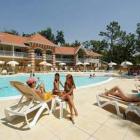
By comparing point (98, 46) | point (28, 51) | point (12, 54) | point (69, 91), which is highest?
Result: point (98, 46)

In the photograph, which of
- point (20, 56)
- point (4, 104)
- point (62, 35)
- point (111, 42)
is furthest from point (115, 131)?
point (62, 35)

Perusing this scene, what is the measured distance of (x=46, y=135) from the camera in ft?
14.5

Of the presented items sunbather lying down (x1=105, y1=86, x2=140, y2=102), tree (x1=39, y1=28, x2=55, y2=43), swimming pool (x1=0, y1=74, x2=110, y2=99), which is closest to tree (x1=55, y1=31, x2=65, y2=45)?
tree (x1=39, y1=28, x2=55, y2=43)

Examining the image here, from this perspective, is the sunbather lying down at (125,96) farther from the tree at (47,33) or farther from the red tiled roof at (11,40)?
the tree at (47,33)

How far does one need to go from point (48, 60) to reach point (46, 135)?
133 ft

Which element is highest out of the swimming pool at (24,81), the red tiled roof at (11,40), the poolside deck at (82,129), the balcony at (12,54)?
the red tiled roof at (11,40)

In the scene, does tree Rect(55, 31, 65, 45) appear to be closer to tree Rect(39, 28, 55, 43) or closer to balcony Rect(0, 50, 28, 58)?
tree Rect(39, 28, 55, 43)

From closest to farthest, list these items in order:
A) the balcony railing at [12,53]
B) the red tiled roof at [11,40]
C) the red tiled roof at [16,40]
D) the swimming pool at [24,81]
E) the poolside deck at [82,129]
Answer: the poolside deck at [82,129] < the swimming pool at [24,81] < the balcony railing at [12,53] < the red tiled roof at [11,40] < the red tiled roof at [16,40]

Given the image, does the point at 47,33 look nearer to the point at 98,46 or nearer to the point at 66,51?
the point at 98,46

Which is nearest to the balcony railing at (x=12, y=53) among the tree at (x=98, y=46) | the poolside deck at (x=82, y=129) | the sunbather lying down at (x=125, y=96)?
the poolside deck at (x=82, y=129)

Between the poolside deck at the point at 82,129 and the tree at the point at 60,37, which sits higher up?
the tree at the point at 60,37

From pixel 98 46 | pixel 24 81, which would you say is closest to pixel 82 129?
pixel 24 81

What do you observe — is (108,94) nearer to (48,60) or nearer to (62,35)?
(48,60)

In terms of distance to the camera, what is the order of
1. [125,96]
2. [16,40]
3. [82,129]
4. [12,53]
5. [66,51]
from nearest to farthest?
[82,129]
[125,96]
[12,53]
[16,40]
[66,51]
